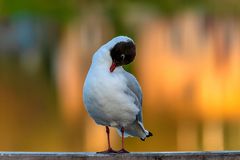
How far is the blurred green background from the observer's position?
11.7 meters

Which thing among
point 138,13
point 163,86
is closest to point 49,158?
point 163,86

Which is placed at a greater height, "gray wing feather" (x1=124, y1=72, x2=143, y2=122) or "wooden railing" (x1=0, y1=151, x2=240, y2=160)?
"gray wing feather" (x1=124, y1=72, x2=143, y2=122)

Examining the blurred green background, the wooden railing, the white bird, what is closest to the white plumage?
the white bird

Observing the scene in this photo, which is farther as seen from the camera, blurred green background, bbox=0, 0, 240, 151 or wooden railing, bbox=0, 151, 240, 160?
Result: blurred green background, bbox=0, 0, 240, 151

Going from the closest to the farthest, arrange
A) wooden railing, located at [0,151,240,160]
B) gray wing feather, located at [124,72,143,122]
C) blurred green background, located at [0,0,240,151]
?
wooden railing, located at [0,151,240,160], gray wing feather, located at [124,72,143,122], blurred green background, located at [0,0,240,151]

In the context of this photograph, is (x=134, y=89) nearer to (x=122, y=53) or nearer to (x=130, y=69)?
(x=122, y=53)

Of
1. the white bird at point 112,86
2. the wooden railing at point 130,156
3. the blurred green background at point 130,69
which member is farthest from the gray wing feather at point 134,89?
the blurred green background at point 130,69

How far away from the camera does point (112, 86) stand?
146 inches

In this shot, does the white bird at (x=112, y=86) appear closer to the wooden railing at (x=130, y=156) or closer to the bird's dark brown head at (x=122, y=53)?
the bird's dark brown head at (x=122, y=53)

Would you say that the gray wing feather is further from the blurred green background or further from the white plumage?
the blurred green background

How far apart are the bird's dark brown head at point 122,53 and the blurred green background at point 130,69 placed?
6272 millimetres

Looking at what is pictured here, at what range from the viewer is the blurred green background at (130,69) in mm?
11719

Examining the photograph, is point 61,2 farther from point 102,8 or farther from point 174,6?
point 174,6

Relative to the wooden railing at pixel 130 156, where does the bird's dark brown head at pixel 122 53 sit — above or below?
above
